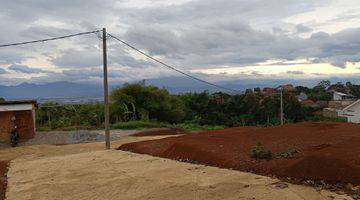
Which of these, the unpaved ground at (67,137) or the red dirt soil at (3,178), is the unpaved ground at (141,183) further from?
the unpaved ground at (67,137)

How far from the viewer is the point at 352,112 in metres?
55.0

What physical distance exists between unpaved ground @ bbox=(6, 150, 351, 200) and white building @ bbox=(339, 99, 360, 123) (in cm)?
4286

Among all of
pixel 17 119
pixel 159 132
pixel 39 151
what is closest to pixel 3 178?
pixel 39 151

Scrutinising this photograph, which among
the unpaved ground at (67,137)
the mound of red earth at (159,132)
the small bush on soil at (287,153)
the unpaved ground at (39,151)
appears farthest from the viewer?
the mound of red earth at (159,132)

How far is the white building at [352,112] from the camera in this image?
53.7 metres

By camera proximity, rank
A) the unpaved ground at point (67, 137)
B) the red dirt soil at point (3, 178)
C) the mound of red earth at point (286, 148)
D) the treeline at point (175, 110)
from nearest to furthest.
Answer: the mound of red earth at point (286, 148) < the red dirt soil at point (3, 178) < the unpaved ground at point (67, 137) < the treeline at point (175, 110)

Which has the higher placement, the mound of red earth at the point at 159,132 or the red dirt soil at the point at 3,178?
the red dirt soil at the point at 3,178

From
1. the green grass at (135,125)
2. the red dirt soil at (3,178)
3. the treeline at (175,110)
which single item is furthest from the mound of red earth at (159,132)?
the red dirt soil at (3,178)

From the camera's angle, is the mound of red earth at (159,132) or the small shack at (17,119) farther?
the mound of red earth at (159,132)

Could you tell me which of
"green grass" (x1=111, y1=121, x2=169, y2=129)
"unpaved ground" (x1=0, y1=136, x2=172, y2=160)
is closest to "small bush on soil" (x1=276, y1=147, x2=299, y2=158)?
"unpaved ground" (x1=0, y1=136, x2=172, y2=160)

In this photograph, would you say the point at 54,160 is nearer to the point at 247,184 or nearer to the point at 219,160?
the point at 219,160

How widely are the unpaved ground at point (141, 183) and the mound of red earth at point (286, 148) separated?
53 centimetres

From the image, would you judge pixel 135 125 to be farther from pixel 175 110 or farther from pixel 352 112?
pixel 352 112

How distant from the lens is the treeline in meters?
36.6
